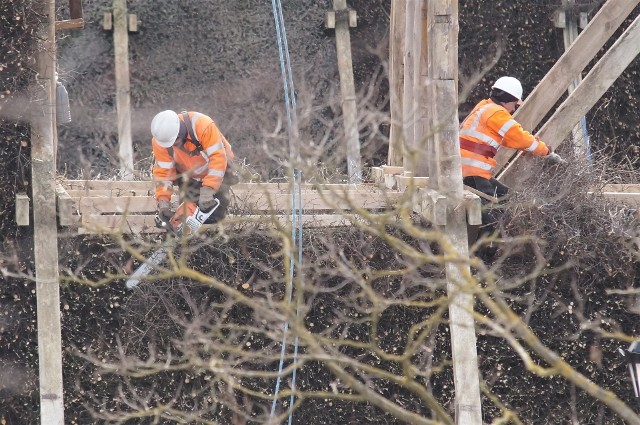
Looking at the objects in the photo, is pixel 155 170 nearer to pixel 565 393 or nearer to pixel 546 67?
pixel 565 393

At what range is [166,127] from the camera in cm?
1009

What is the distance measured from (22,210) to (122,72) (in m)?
6.73

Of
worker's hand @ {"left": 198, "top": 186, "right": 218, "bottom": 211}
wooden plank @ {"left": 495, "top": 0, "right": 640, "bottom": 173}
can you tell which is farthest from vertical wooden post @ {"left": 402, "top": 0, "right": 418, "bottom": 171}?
worker's hand @ {"left": 198, "top": 186, "right": 218, "bottom": 211}

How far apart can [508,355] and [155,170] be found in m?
3.13

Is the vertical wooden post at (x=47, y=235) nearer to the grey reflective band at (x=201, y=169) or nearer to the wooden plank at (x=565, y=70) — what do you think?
the grey reflective band at (x=201, y=169)

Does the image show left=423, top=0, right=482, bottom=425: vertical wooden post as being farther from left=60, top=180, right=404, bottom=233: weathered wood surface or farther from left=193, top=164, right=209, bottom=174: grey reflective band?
left=193, top=164, right=209, bottom=174: grey reflective band

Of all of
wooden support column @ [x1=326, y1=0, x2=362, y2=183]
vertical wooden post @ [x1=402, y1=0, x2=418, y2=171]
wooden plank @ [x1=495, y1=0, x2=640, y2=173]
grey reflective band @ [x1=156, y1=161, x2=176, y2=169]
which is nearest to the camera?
grey reflective band @ [x1=156, y1=161, x2=176, y2=169]

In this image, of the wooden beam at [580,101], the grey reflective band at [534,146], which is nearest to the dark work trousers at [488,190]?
the wooden beam at [580,101]

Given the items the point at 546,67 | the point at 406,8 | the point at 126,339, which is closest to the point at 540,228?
the point at 406,8

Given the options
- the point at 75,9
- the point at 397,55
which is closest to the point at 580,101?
the point at 397,55

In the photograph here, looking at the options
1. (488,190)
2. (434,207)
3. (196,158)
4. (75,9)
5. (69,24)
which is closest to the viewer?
(434,207)

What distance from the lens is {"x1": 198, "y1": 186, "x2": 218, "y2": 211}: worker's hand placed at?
10070 millimetres

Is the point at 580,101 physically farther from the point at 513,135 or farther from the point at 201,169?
the point at 201,169

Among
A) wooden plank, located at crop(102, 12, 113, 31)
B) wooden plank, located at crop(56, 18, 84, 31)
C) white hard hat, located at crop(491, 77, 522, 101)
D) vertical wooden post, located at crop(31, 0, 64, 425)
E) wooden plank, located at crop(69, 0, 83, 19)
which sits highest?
wooden plank, located at crop(102, 12, 113, 31)
